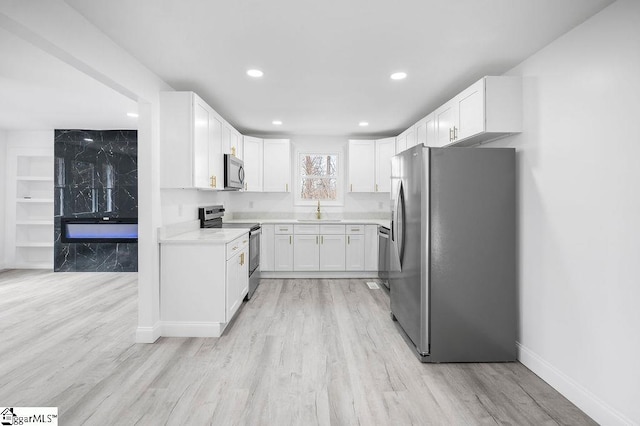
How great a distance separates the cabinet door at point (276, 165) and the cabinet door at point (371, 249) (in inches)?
62.4

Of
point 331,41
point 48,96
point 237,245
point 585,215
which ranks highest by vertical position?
point 48,96

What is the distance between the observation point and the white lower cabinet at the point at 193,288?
297 centimetres

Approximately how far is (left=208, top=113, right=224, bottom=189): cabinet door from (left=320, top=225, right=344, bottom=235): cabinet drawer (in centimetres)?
179

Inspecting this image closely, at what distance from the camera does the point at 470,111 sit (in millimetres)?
2814

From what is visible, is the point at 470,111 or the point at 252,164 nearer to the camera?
the point at 470,111

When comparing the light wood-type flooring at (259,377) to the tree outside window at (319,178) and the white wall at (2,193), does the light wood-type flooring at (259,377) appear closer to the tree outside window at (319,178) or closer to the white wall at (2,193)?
the tree outside window at (319,178)

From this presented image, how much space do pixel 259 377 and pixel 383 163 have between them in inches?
156

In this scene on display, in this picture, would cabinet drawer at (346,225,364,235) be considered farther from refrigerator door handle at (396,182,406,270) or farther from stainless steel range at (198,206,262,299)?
refrigerator door handle at (396,182,406,270)

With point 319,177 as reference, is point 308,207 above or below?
below

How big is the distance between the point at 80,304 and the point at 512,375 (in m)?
4.67

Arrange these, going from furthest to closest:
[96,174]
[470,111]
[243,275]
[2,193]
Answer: [2,193] → [96,174] → [243,275] → [470,111]

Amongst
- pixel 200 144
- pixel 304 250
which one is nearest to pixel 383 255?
pixel 304 250

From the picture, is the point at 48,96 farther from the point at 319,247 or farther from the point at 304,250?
the point at 319,247

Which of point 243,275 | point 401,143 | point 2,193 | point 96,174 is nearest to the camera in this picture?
point 243,275
